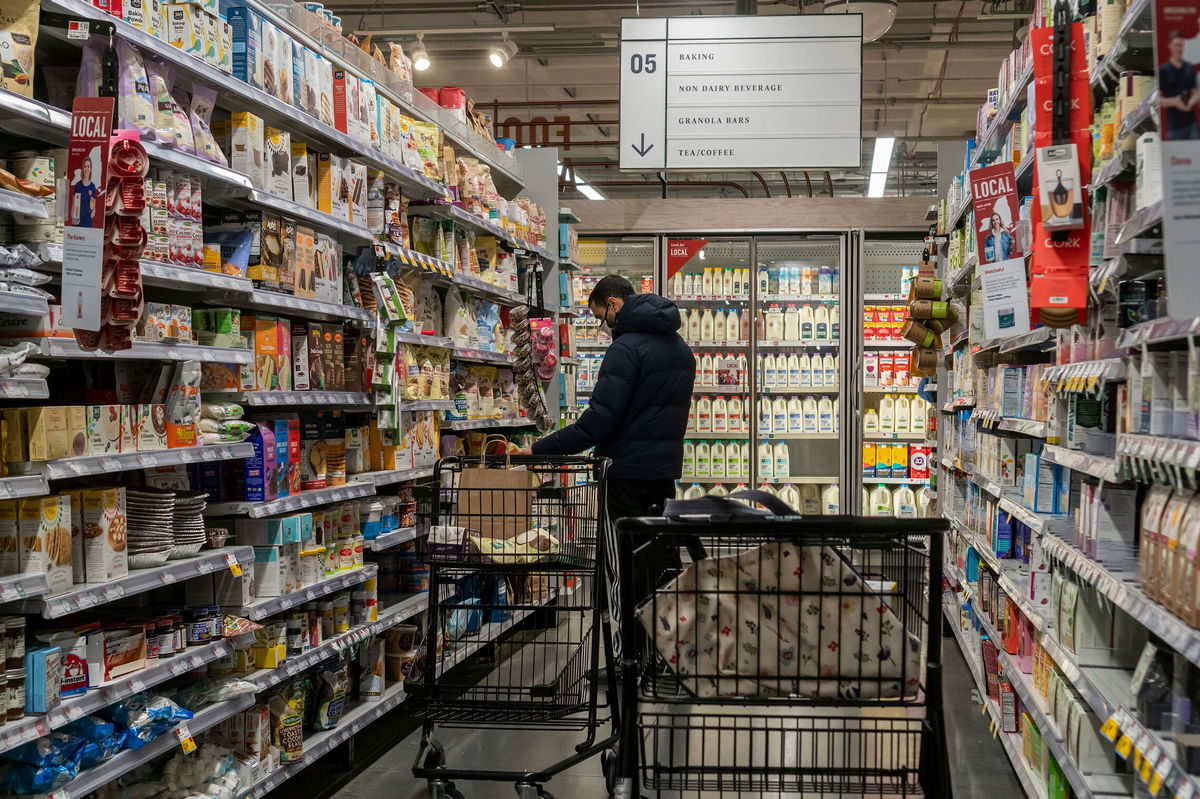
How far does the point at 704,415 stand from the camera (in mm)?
9414

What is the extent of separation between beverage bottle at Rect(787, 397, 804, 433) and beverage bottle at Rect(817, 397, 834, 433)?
143 mm

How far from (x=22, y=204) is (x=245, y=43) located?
51.1 inches

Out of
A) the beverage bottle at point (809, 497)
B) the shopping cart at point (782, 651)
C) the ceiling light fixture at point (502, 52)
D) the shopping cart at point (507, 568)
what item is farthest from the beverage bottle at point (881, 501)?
the shopping cart at point (782, 651)

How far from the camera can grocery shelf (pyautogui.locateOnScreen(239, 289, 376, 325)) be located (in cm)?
351

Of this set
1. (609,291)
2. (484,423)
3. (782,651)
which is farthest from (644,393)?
(782,651)

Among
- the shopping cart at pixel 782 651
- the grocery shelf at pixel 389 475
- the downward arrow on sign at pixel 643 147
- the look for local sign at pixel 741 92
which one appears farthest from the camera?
the downward arrow on sign at pixel 643 147

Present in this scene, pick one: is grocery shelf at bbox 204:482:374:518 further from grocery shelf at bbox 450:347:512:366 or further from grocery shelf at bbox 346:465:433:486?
grocery shelf at bbox 450:347:512:366

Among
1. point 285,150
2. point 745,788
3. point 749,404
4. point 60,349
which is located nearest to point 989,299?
point 745,788

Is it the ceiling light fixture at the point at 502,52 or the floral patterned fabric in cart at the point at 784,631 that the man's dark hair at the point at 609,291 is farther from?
the ceiling light fixture at the point at 502,52

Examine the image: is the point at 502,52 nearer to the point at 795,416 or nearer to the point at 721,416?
the point at 721,416

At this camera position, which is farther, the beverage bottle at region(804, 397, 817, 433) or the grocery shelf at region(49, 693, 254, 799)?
the beverage bottle at region(804, 397, 817, 433)

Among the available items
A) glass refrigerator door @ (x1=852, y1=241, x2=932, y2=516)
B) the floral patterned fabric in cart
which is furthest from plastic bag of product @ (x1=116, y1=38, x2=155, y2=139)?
glass refrigerator door @ (x1=852, y1=241, x2=932, y2=516)

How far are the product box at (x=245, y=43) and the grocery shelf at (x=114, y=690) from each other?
5.77 ft

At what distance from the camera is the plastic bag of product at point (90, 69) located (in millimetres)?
2715
